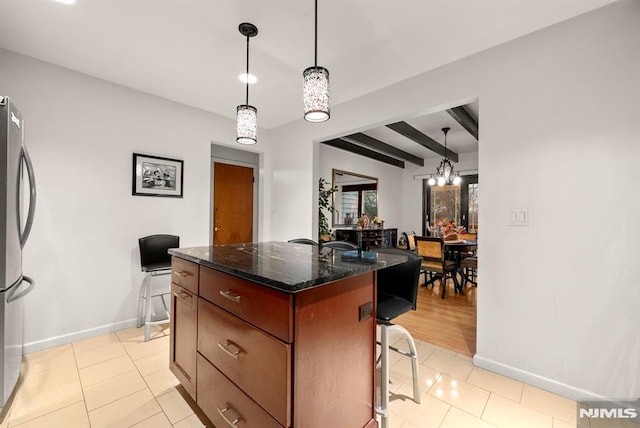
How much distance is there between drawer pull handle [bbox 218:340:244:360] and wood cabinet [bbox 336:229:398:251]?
155 inches

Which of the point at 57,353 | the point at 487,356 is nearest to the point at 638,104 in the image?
the point at 487,356

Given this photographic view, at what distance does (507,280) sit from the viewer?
6.81 ft

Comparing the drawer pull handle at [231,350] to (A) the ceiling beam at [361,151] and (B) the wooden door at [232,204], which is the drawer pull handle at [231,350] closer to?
(B) the wooden door at [232,204]

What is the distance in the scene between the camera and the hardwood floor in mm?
2578

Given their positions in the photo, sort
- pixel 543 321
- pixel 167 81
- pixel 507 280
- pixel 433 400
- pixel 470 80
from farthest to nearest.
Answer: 1. pixel 167 81
2. pixel 470 80
3. pixel 507 280
4. pixel 543 321
5. pixel 433 400

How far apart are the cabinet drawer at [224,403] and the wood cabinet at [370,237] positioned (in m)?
3.84

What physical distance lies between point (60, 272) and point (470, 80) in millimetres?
4002

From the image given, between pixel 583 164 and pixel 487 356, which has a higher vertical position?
pixel 583 164

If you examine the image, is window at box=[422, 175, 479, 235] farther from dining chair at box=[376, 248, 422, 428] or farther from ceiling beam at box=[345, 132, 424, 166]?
→ dining chair at box=[376, 248, 422, 428]

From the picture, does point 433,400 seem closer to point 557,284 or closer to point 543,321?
point 543,321

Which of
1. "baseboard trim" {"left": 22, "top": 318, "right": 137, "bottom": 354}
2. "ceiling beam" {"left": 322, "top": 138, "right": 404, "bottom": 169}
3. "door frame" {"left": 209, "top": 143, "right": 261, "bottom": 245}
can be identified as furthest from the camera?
"ceiling beam" {"left": 322, "top": 138, "right": 404, "bottom": 169}

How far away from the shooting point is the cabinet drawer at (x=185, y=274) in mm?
1550

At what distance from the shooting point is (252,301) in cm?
113

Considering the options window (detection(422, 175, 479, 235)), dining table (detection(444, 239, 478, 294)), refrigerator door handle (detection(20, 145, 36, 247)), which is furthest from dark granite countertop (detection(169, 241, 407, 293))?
window (detection(422, 175, 479, 235))
